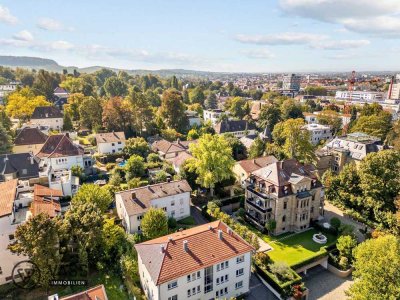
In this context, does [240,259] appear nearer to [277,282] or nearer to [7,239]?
[277,282]

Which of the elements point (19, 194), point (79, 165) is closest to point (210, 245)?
point (19, 194)

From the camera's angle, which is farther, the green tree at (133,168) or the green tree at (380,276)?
the green tree at (133,168)

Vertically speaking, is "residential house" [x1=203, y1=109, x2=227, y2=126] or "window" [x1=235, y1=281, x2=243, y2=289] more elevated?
"residential house" [x1=203, y1=109, x2=227, y2=126]

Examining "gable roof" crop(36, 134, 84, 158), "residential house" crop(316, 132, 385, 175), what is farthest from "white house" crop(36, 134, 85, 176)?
"residential house" crop(316, 132, 385, 175)

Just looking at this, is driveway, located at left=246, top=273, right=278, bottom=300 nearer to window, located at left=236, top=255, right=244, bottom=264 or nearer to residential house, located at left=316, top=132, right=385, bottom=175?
window, located at left=236, top=255, right=244, bottom=264

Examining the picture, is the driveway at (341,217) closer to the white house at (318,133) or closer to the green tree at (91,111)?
the white house at (318,133)


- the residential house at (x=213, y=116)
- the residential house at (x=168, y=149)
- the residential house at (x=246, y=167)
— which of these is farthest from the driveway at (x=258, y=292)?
the residential house at (x=213, y=116)

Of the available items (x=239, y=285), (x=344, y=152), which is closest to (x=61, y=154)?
(x=239, y=285)
